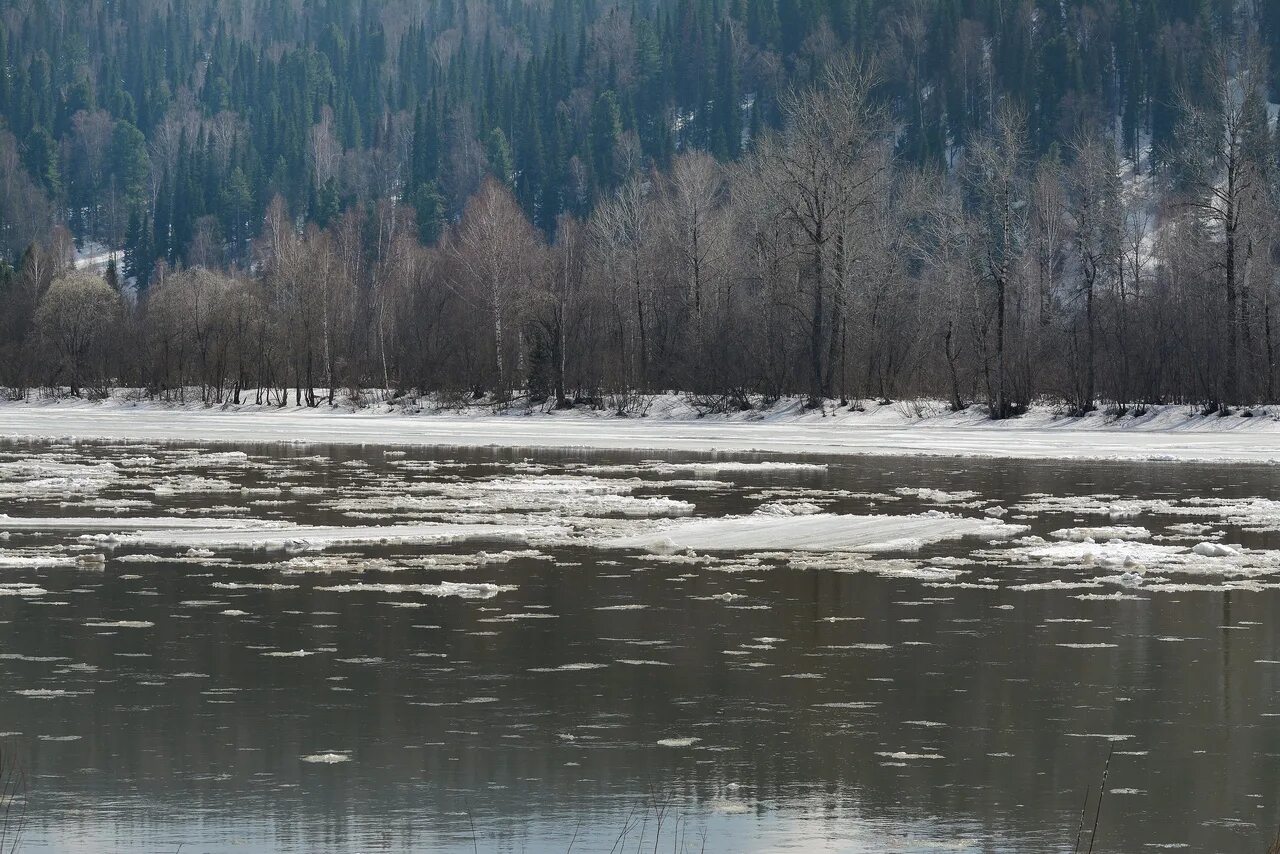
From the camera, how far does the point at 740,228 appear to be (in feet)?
231

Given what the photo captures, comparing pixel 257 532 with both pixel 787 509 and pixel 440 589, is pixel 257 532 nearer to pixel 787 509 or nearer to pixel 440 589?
pixel 440 589

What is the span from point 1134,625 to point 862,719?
388 cm

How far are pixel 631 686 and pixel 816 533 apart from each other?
26.4 feet

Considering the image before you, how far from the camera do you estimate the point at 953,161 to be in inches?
4464

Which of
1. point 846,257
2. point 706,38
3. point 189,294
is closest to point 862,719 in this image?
point 846,257

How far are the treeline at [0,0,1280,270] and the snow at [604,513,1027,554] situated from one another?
79764 millimetres

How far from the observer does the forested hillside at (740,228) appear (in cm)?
5219

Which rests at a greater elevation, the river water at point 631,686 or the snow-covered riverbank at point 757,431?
the snow-covered riverbank at point 757,431

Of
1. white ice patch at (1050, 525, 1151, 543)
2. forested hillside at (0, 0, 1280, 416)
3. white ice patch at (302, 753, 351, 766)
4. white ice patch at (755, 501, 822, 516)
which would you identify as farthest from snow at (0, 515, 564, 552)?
forested hillside at (0, 0, 1280, 416)

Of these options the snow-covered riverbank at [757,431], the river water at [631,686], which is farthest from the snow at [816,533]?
the snow-covered riverbank at [757,431]

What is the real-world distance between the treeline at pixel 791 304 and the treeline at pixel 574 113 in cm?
3285

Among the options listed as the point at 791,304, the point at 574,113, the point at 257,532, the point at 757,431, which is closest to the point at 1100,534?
the point at 257,532

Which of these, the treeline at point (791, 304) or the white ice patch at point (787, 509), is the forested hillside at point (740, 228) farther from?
the white ice patch at point (787, 509)

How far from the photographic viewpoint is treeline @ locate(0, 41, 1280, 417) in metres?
48.8
